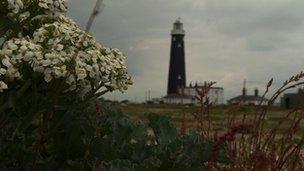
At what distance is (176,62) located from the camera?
112 metres

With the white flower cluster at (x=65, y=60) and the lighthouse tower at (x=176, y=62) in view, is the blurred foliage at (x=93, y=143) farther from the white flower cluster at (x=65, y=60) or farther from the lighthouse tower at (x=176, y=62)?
the lighthouse tower at (x=176, y=62)

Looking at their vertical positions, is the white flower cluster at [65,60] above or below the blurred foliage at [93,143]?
above

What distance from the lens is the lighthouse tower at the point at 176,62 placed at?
110m

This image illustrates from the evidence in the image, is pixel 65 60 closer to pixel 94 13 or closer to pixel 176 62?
pixel 94 13

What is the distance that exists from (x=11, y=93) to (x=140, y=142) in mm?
971

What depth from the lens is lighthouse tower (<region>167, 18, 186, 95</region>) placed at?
11044cm

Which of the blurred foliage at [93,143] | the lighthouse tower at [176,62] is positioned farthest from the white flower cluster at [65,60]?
the lighthouse tower at [176,62]

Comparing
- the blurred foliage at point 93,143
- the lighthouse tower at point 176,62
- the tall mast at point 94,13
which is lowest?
the blurred foliage at point 93,143

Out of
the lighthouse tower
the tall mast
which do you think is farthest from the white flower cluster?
the lighthouse tower

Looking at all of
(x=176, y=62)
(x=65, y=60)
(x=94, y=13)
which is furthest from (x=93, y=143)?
(x=176, y=62)

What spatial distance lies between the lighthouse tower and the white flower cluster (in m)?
101

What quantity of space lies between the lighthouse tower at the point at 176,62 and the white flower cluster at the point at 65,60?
101 m

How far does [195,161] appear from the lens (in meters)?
4.18

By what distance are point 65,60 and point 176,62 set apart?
109m
